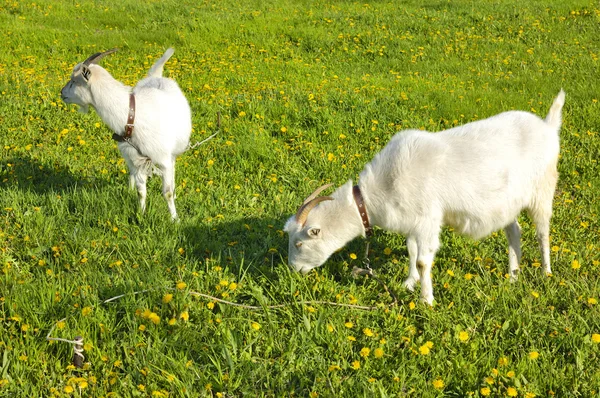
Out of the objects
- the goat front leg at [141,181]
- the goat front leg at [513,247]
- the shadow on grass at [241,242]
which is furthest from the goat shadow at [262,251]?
the goat front leg at [513,247]

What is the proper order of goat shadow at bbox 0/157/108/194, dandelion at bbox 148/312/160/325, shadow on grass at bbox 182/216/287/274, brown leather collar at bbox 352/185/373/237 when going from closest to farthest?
dandelion at bbox 148/312/160/325
brown leather collar at bbox 352/185/373/237
shadow on grass at bbox 182/216/287/274
goat shadow at bbox 0/157/108/194

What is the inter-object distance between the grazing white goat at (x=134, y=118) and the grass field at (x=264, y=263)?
0.25 meters

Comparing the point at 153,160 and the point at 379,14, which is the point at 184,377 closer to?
the point at 153,160

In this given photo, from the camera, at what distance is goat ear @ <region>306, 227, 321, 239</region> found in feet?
11.5

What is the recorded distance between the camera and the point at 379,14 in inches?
504

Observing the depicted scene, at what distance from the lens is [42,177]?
5.21m

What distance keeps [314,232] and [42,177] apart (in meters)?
3.16

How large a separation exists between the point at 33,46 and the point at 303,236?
28.2ft

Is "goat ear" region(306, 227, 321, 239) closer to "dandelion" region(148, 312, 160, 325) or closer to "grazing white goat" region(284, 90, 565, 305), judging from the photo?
"grazing white goat" region(284, 90, 565, 305)

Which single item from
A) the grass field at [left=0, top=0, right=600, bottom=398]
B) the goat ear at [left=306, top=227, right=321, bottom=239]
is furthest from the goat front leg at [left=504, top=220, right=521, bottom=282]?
the goat ear at [left=306, top=227, right=321, bottom=239]

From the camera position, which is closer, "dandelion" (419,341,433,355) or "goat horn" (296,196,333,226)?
"dandelion" (419,341,433,355)

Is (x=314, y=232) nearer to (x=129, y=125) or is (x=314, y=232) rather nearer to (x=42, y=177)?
(x=129, y=125)

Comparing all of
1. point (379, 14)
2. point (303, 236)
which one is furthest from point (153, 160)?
point (379, 14)

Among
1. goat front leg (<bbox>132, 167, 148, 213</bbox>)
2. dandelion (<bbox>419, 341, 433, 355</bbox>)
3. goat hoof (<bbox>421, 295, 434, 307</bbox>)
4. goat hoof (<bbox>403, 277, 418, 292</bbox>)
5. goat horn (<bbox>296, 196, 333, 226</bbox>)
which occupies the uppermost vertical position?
goat horn (<bbox>296, 196, 333, 226</bbox>)
